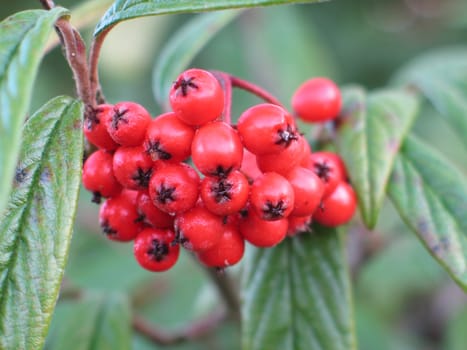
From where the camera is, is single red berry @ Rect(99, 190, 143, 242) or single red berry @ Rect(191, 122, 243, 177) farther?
single red berry @ Rect(99, 190, 143, 242)

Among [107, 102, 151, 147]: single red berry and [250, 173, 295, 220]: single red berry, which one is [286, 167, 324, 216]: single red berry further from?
[107, 102, 151, 147]: single red berry

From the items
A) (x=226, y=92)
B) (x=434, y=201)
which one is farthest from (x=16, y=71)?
(x=434, y=201)

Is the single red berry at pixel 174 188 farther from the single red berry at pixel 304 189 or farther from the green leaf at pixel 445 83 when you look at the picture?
the green leaf at pixel 445 83

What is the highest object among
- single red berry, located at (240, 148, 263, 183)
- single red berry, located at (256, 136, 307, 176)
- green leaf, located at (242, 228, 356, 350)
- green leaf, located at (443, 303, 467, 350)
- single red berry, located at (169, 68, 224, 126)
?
single red berry, located at (169, 68, 224, 126)

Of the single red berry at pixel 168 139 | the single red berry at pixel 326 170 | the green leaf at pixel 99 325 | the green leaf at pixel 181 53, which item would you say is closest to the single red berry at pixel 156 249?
the single red berry at pixel 168 139

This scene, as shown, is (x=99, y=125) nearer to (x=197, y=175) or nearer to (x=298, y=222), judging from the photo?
(x=197, y=175)

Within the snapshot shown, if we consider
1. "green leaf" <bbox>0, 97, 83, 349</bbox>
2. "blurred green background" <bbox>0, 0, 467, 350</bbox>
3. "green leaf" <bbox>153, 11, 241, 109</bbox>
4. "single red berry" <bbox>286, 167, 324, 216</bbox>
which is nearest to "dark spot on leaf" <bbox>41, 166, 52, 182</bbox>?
"green leaf" <bbox>0, 97, 83, 349</bbox>
